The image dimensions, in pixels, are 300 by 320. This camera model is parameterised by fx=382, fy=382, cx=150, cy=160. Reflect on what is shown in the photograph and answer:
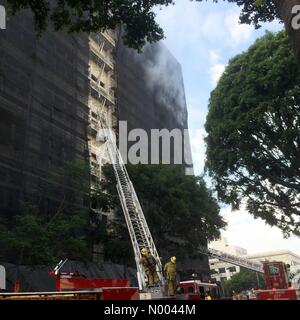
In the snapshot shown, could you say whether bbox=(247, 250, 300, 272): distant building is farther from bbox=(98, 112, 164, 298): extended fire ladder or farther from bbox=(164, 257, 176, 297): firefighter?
bbox=(164, 257, 176, 297): firefighter

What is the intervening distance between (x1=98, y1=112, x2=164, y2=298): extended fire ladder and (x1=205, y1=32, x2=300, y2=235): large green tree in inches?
188

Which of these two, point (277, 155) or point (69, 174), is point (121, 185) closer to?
point (69, 174)

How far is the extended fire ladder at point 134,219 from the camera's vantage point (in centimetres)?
1303

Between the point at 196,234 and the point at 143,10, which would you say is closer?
the point at 143,10

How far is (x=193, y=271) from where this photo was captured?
3519 centimetres

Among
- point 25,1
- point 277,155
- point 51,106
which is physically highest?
point 51,106

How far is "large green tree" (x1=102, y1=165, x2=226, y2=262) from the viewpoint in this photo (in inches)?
934

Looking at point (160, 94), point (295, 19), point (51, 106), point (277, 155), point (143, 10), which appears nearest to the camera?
point (295, 19)

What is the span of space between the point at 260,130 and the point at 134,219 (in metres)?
7.37

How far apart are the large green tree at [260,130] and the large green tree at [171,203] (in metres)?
3.77
